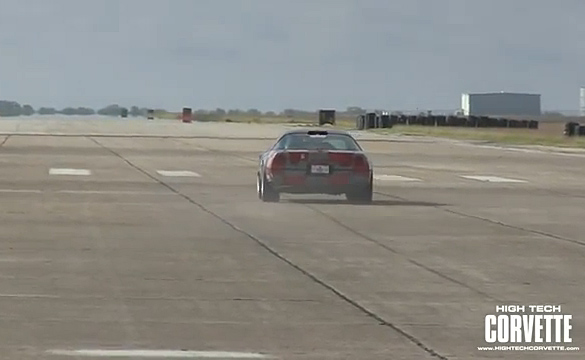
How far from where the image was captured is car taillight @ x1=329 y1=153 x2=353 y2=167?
26.3 metres

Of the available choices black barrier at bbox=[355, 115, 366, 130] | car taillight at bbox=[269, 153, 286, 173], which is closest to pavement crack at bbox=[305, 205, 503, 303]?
car taillight at bbox=[269, 153, 286, 173]

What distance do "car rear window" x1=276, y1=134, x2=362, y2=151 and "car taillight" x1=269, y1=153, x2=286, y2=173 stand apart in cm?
42

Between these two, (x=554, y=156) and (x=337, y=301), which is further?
(x=554, y=156)

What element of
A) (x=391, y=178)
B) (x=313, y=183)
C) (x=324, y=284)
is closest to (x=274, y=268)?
(x=324, y=284)

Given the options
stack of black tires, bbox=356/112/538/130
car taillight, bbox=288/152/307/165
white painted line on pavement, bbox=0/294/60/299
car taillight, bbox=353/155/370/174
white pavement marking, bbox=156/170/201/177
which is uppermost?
car taillight, bbox=288/152/307/165

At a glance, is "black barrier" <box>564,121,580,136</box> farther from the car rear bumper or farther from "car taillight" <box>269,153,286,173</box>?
"car taillight" <box>269,153,286,173</box>

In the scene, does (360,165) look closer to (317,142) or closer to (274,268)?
(317,142)

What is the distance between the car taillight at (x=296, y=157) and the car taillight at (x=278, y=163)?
0.11m

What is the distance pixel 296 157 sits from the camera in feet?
86.5

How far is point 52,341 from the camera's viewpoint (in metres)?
11.3

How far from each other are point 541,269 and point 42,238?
21.7 feet

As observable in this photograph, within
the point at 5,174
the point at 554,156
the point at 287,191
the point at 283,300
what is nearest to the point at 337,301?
the point at 283,300

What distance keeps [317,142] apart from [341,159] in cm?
89

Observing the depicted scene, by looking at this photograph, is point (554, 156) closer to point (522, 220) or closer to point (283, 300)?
point (522, 220)
